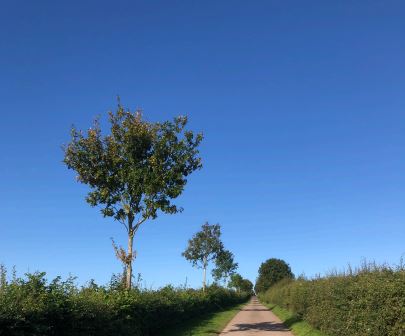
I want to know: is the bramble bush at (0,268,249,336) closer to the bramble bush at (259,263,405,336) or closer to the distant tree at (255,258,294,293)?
the bramble bush at (259,263,405,336)

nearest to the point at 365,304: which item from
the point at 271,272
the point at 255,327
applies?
the point at 255,327

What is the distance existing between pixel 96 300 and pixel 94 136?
9262mm

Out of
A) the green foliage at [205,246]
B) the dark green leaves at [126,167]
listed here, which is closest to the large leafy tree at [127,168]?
the dark green leaves at [126,167]

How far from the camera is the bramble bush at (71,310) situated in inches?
392

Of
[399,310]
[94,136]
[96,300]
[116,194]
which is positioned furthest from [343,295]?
[94,136]

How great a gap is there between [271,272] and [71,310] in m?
124

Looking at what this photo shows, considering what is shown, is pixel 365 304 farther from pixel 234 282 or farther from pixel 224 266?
pixel 234 282

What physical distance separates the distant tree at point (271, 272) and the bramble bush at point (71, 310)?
364 ft

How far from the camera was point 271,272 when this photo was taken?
433ft

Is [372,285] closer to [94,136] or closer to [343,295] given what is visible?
[343,295]

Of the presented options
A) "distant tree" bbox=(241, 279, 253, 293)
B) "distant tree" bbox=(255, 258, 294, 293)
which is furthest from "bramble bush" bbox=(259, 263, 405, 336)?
"distant tree" bbox=(241, 279, 253, 293)

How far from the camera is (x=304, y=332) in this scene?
78.6 ft

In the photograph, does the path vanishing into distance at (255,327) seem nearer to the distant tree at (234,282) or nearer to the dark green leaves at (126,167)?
the dark green leaves at (126,167)

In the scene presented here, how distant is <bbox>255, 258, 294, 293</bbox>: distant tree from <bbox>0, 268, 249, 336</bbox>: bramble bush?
111m
